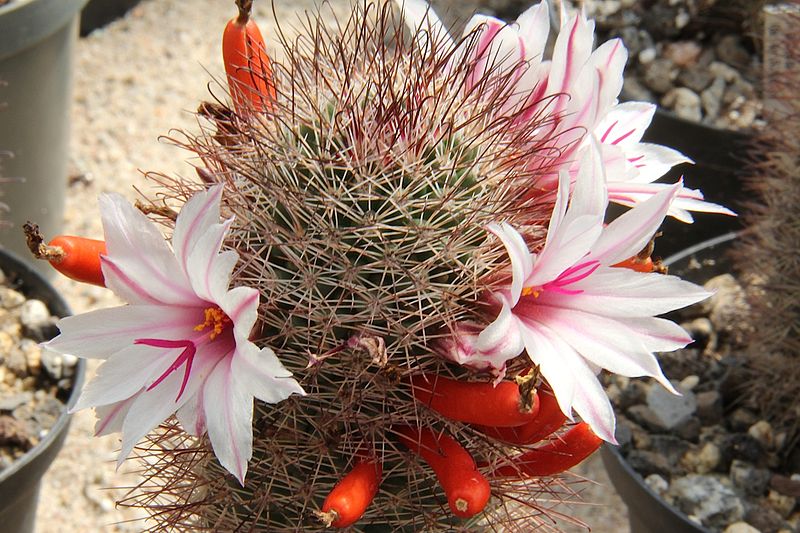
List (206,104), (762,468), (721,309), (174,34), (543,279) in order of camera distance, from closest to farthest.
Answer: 1. (543,279)
2. (206,104)
3. (762,468)
4. (721,309)
5. (174,34)

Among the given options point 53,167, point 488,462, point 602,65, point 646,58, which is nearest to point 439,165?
point 602,65

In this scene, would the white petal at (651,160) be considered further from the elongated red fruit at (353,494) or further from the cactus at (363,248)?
the elongated red fruit at (353,494)

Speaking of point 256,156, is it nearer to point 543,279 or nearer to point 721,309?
point 543,279

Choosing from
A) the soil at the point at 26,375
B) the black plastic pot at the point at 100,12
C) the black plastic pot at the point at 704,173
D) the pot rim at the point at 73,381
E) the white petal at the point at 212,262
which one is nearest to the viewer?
the white petal at the point at 212,262

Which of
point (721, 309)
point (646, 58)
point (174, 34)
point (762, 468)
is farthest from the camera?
point (174, 34)

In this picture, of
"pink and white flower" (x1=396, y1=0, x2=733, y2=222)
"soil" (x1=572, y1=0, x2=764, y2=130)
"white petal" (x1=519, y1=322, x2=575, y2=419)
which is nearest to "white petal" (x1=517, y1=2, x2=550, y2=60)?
"pink and white flower" (x1=396, y1=0, x2=733, y2=222)

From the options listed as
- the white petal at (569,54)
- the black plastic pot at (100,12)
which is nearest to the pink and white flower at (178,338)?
the white petal at (569,54)
